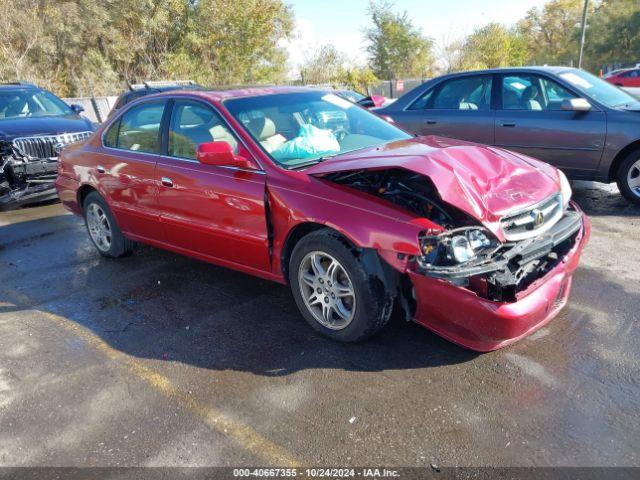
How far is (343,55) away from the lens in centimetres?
3234

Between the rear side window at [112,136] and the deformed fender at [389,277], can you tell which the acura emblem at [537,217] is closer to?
the deformed fender at [389,277]

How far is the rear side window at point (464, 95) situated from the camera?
679 cm

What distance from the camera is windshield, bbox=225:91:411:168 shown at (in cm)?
383

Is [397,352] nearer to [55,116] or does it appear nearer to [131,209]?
[131,209]

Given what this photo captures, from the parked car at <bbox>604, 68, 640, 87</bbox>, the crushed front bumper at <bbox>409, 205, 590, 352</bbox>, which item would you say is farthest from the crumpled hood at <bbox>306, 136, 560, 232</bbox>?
the parked car at <bbox>604, 68, 640, 87</bbox>

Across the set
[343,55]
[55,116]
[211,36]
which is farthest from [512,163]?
[343,55]

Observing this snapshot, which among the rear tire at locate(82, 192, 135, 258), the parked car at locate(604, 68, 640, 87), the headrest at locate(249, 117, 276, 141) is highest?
the headrest at locate(249, 117, 276, 141)

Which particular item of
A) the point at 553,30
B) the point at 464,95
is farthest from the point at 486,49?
the point at 464,95

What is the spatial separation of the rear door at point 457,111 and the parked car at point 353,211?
266 centimetres

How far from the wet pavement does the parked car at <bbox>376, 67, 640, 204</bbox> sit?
1.81 m

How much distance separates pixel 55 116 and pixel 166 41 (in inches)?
841

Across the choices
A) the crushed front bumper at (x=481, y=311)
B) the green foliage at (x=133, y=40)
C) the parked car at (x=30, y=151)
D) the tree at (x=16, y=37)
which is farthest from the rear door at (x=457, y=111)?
the tree at (x=16, y=37)

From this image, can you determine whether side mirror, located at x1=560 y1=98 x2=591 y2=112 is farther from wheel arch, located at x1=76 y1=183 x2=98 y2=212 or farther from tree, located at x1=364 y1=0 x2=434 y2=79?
tree, located at x1=364 y1=0 x2=434 y2=79

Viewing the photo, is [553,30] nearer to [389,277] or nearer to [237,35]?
[237,35]
